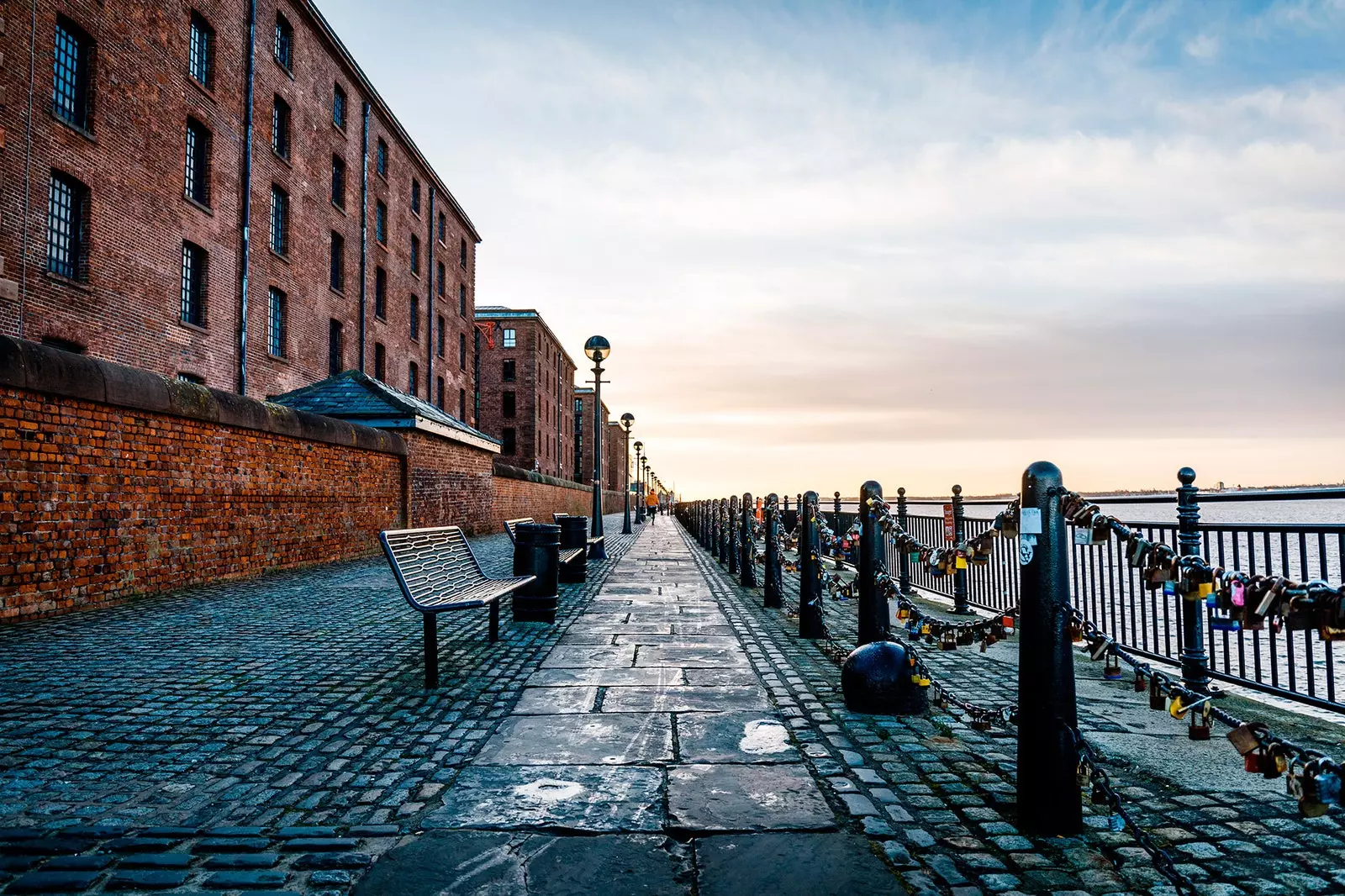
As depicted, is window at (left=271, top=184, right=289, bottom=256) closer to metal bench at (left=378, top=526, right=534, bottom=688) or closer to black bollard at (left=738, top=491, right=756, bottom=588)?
black bollard at (left=738, top=491, right=756, bottom=588)

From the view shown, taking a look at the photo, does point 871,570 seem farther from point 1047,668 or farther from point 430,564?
point 430,564

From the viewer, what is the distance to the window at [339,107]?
2753cm

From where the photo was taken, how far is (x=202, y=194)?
20.4 meters

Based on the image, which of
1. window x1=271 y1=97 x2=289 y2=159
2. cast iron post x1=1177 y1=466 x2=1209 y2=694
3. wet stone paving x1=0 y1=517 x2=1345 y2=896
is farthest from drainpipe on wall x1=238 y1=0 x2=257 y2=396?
cast iron post x1=1177 y1=466 x2=1209 y2=694

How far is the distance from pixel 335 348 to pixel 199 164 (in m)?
8.29

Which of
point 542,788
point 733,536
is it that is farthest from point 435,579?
point 733,536

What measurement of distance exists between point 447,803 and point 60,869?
1.18 metres

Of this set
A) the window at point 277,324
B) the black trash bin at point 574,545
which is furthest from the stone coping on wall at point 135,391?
the window at point 277,324

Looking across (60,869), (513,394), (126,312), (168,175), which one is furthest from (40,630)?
(513,394)

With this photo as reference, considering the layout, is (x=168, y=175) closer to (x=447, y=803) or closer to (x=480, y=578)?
(x=480, y=578)

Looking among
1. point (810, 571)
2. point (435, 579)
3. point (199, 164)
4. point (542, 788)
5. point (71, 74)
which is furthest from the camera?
point (199, 164)

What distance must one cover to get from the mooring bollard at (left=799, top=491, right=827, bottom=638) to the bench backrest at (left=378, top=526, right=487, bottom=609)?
2685mm

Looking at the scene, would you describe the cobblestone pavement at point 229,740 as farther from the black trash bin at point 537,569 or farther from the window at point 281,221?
the window at point 281,221

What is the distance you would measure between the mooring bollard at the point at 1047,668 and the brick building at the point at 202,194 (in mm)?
17758
